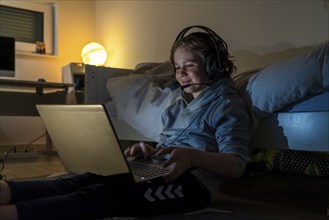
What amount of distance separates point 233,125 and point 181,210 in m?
0.26

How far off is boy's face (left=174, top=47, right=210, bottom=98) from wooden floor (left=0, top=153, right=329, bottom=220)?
38cm

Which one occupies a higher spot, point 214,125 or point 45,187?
point 214,125

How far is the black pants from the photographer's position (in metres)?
0.75

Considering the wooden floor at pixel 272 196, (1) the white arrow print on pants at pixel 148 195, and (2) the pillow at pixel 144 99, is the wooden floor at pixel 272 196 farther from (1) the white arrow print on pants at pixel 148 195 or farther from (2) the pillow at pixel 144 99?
(2) the pillow at pixel 144 99

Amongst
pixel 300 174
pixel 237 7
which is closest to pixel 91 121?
pixel 300 174

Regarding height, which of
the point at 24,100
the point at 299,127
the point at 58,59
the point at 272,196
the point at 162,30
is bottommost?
the point at 272,196

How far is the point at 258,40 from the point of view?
2146mm

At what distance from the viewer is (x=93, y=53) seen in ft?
11.1

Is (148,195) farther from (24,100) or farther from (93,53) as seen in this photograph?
(93,53)

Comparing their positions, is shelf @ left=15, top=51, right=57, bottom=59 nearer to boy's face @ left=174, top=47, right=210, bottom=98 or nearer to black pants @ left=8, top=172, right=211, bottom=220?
boy's face @ left=174, top=47, right=210, bottom=98

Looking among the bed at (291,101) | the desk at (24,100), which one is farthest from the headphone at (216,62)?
the desk at (24,100)

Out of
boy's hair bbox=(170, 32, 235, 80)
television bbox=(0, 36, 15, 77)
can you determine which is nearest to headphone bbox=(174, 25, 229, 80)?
boy's hair bbox=(170, 32, 235, 80)

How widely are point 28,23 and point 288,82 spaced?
298 centimetres

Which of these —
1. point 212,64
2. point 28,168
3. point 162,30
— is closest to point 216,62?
point 212,64
